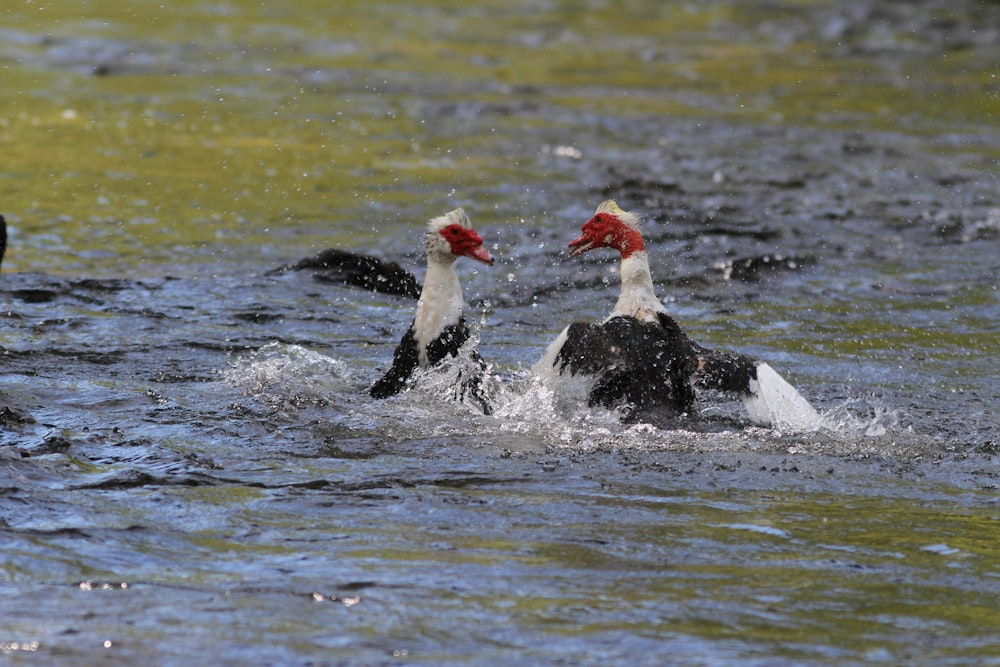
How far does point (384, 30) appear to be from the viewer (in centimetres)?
2428

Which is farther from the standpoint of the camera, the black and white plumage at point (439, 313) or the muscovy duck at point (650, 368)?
the black and white plumage at point (439, 313)

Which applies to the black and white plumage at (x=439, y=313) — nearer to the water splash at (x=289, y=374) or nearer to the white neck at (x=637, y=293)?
the water splash at (x=289, y=374)

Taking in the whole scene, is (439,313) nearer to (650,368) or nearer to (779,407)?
(650,368)

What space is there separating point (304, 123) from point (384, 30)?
6838mm

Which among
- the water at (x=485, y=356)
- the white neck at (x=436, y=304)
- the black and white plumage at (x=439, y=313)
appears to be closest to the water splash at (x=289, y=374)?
the water at (x=485, y=356)

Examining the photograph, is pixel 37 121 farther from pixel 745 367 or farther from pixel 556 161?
A: pixel 745 367

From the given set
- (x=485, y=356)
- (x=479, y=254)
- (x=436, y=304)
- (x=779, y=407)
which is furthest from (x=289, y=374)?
(x=779, y=407)

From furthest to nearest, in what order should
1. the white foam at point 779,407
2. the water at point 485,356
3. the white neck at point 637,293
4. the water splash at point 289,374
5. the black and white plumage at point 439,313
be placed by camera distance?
the water splash at point 289,374
the black and white plumage at point 439,313
the white neck at point 637,293
the white foam at point 779,407
the water at point 485,356

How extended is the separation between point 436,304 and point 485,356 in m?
1.32

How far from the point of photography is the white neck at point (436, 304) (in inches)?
327

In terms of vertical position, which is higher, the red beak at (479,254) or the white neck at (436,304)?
the red beak at (479,254)

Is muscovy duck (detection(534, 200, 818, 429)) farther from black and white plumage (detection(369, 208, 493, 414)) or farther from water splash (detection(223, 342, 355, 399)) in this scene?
water splash (detection(223, 342, 355, 399))

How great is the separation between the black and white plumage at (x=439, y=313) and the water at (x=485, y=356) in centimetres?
19

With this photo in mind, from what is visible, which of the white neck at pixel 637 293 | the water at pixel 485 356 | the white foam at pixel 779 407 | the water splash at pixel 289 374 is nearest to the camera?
the water at pixel 485 356
